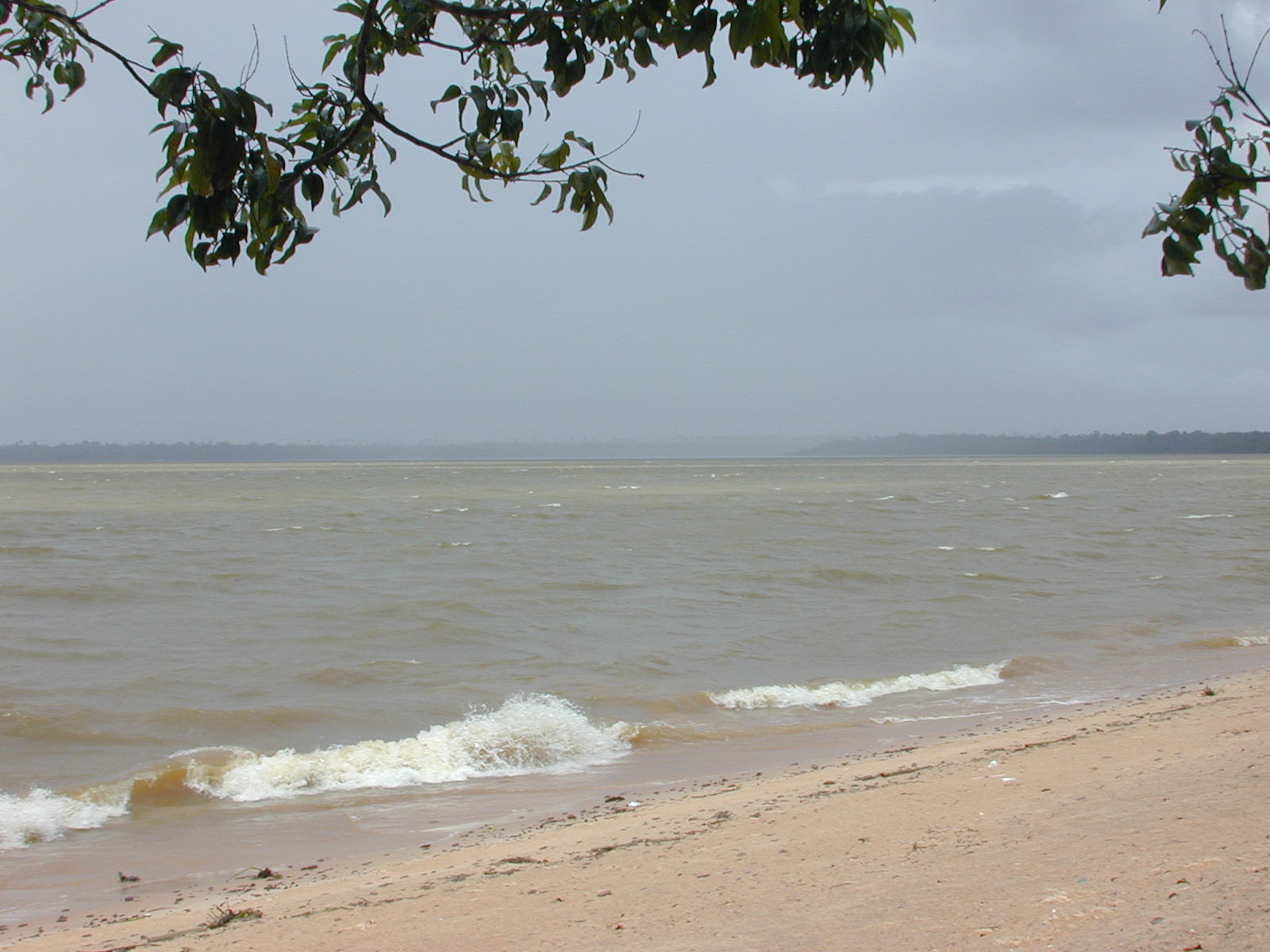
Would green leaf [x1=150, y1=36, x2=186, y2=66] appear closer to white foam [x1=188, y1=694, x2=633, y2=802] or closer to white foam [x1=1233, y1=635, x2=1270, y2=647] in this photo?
white foam [x1=188, y1=694, x2=633, y2=802]

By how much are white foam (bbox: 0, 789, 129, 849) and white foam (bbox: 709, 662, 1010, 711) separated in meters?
5.74

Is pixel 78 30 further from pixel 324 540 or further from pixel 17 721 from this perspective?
pixel 324 540

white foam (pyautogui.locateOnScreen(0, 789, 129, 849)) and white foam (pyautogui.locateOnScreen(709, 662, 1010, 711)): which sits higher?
white foam (pyautogui.locateOnScreen(709, 662, 1010, 711))

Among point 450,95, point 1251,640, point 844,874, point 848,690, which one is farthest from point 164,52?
point 1251,640

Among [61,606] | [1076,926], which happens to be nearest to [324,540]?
[61,606]

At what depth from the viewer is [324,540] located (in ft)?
104

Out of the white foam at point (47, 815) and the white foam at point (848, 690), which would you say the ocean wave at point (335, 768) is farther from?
the white foam at point (848, 690)

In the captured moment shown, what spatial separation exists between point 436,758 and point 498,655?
4.92 m

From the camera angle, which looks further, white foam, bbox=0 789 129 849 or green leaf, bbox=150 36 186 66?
white foam, bbox=0 789 129 849

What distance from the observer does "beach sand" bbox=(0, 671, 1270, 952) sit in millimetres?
3855

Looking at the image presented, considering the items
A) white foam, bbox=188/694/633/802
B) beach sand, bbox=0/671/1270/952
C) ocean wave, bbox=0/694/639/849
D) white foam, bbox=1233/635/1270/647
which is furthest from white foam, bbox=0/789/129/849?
white foam, bbox=1233/635/1270/647

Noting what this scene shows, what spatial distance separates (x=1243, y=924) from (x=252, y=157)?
12.1 feet

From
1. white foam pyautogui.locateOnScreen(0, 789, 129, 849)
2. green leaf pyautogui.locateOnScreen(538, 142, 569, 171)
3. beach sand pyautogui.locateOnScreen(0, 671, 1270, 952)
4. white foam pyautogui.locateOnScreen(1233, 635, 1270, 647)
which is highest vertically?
green leaf pyautogui.locateOnScreen(538, 142, 569, 171)

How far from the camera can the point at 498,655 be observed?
14.1 meters
